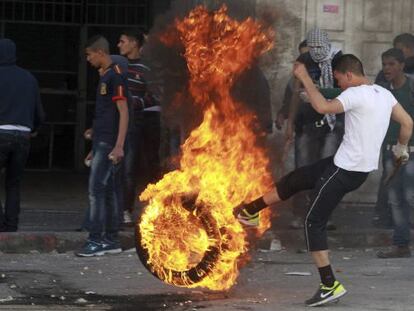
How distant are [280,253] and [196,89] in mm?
1872

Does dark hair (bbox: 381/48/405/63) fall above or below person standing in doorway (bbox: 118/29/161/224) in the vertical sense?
above

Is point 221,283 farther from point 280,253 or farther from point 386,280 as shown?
point 280,253

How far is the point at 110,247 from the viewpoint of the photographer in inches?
376

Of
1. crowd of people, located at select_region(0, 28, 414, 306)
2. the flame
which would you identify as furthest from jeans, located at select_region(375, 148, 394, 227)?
the flame

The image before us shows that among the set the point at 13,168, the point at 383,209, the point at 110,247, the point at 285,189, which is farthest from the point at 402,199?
the point at 13,168

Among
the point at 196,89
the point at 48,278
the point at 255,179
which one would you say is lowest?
the point at 48,278

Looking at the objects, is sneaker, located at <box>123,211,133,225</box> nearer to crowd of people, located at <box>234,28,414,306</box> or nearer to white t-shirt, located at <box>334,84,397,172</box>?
crowd of people, located at <box>234,28,414,306</box>

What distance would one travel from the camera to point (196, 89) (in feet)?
29.9

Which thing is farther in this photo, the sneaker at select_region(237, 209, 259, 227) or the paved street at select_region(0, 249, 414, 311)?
the sneaker at select_region(237, 209, 259, 227)

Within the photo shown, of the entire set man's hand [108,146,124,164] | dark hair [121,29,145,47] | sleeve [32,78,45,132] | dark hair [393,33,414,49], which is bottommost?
man's hand [108,146,124,164]

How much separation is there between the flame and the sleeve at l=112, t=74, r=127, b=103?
0.58 metres

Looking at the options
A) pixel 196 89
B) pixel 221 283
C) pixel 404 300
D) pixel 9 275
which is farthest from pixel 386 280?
pixel 9 275

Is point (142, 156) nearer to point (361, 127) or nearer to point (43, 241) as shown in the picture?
point (43, 241)

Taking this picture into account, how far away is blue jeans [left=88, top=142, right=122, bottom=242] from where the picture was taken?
9.30m
